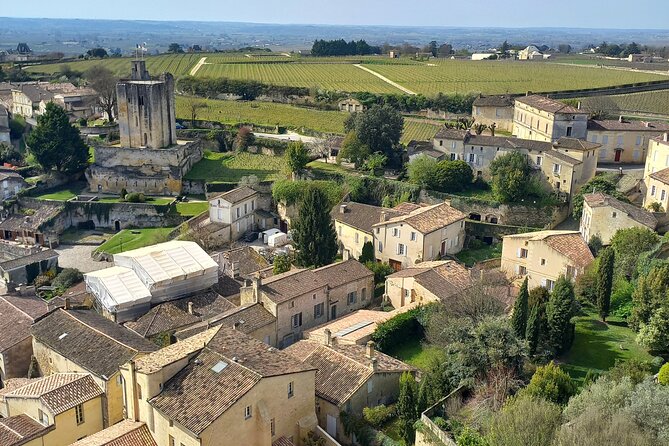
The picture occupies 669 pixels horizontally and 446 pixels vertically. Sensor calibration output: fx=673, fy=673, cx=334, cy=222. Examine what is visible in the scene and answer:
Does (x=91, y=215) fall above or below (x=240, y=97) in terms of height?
below

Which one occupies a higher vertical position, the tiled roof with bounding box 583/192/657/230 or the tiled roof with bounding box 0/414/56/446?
the tiled roof with bounding box 583/192/657/230

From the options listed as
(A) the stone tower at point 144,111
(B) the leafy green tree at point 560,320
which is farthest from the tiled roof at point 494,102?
(B) the leafy green tree at point 560,320

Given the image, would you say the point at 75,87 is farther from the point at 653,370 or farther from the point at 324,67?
the point at 653,370

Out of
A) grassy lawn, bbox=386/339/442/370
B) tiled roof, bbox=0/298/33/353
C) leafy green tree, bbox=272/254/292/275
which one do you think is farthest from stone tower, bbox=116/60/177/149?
grassy lawn, bbox=386/339/442/370

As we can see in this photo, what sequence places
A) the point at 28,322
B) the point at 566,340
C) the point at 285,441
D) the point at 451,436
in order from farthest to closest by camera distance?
the point at 28,322 → the point at 566,340 → the point at 285,441 → the point at 451,436

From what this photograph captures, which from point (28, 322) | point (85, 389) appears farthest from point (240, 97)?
point (85, 389)

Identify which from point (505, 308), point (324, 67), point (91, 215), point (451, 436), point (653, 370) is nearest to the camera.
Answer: point (451, 436)

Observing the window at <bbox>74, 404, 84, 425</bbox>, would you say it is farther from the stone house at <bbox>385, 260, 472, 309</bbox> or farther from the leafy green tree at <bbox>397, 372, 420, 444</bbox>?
the stone house at <bbox>385, 260, 472, 309</bbox>
